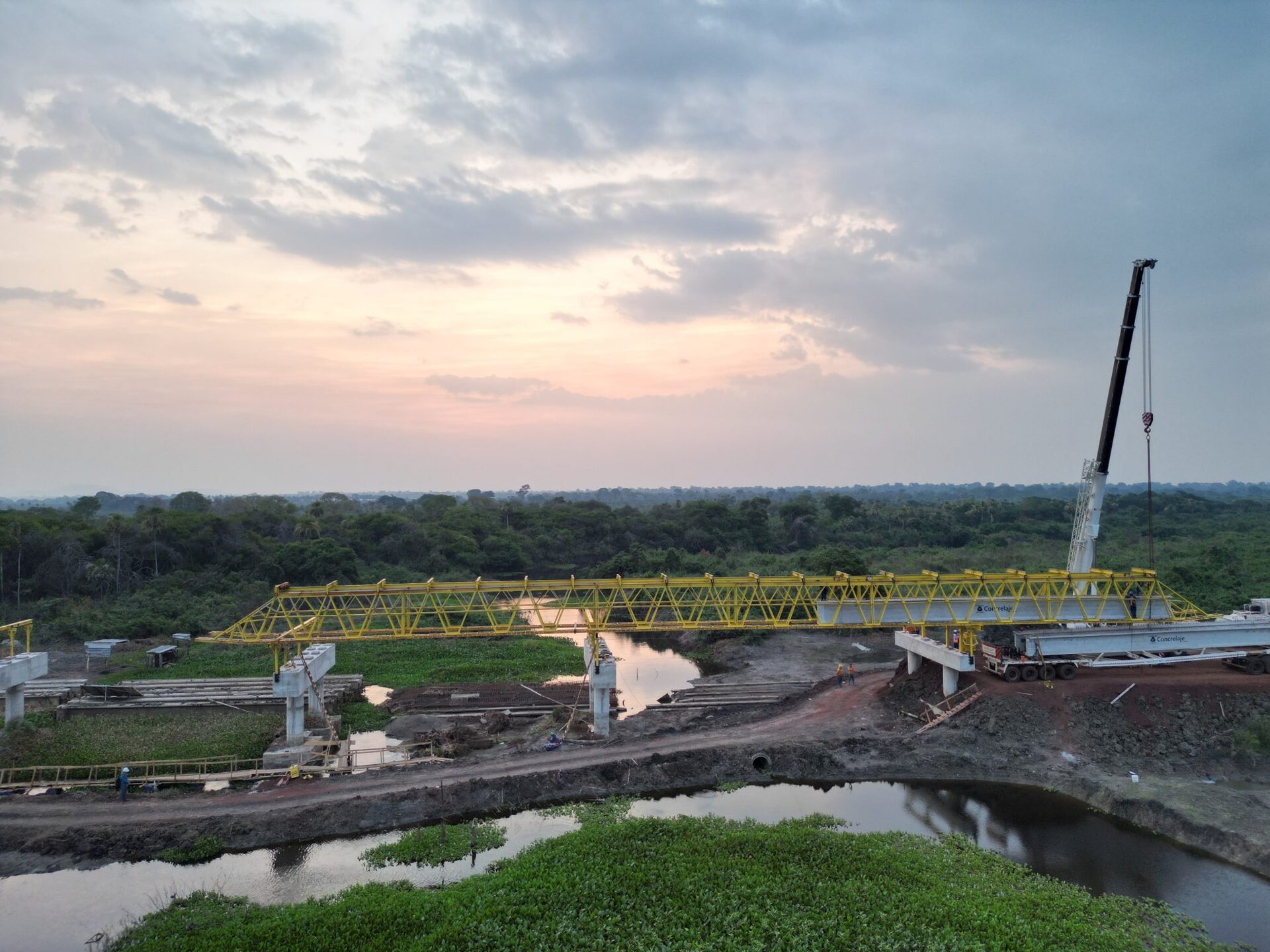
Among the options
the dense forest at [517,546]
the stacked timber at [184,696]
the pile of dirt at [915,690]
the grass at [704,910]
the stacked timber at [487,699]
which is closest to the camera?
the grass at [704,910]

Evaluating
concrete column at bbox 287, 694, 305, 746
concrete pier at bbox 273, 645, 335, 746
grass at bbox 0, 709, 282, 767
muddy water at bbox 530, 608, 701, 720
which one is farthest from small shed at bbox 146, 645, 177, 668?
muddy water at bbox 530, 608, 701, 720

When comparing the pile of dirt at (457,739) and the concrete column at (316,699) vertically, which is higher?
the concrete column at (316,699)

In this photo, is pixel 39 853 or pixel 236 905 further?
pixel 39 853

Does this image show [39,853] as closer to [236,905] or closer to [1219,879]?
[236,905]

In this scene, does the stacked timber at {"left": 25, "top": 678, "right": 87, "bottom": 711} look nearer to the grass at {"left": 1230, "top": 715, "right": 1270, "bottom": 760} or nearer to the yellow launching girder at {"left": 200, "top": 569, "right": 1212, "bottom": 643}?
the yellow launching girder at {"left": 200, "top": 569, "right": 1212, "bottom": 643}

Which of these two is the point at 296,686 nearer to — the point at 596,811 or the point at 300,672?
the point at 300,672

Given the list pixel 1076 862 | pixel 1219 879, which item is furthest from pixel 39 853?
pixel 1219 879

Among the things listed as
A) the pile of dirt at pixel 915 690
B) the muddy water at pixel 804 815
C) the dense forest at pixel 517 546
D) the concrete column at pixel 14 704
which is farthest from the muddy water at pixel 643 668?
the concrete column at pixel 14 704

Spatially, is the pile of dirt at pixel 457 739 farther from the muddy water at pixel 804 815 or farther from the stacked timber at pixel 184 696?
the stacked timber at pixel 184 696
